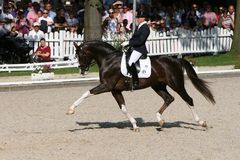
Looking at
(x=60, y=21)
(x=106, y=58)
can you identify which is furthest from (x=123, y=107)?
(x=60, y=21)

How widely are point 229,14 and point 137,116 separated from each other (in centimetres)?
1647

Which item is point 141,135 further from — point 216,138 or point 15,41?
point 15,41

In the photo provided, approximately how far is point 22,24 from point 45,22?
91 centimetres

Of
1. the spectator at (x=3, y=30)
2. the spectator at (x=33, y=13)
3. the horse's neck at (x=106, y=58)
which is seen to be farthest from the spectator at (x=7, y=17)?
the horse's neck at (x=106, y=58)

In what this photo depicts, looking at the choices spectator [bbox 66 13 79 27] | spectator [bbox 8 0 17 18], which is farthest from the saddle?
spectator [bbox 66 13 79 27]

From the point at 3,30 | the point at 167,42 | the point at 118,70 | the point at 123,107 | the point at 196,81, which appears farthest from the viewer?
the point at 167,42

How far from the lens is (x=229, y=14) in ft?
99.3

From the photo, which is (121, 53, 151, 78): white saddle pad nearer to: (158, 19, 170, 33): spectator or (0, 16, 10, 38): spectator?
(0, 16, 10, 38): spectator

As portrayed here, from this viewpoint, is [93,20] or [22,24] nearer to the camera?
[22,24]

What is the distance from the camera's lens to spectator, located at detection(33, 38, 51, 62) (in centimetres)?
2431

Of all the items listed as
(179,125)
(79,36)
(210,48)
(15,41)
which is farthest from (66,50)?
(179,125)

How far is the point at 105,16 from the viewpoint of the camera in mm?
27609

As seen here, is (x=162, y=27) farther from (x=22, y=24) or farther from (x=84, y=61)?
(x=84, y=61)

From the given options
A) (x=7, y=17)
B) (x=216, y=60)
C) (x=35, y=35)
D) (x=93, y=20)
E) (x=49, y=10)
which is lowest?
(x=216, y=60)
